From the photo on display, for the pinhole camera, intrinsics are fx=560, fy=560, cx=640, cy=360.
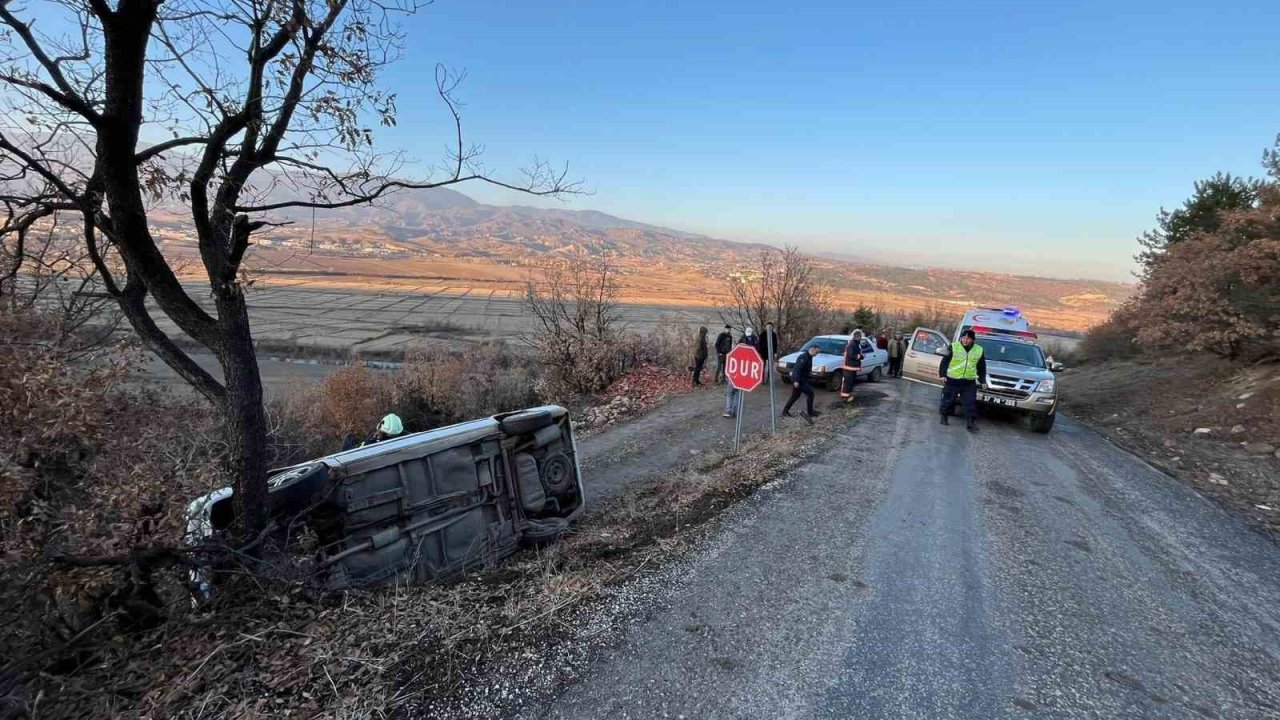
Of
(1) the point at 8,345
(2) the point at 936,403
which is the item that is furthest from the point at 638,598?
(2) the point at 936,403

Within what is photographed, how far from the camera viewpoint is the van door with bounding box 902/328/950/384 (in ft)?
44.0

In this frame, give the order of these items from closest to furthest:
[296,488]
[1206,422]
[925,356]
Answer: [296,488]
[1206,422]
[925,356]

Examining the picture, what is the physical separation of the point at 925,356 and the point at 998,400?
3.31 m

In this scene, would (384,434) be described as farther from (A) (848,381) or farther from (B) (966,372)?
(A) (848,381)

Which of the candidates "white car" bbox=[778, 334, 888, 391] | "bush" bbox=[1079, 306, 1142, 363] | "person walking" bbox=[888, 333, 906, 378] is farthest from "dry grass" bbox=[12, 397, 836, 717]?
"bush" bbox=[1079, 306, 1142, 363]

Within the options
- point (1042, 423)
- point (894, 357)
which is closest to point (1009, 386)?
point (1042, 423)

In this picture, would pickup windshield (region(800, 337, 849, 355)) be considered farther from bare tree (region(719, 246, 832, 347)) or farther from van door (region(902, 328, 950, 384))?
bare tree (region(719, 246, 832, 347))

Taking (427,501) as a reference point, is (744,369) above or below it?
above

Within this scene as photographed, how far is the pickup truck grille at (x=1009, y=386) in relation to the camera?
33.6ft

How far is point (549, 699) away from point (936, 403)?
13.0m

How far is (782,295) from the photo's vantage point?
2181 cm

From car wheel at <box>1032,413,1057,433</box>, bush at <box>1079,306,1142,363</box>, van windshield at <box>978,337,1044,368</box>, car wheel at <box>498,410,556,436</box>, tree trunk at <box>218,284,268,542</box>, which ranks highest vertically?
tree trunk at <box>218,284,268,542</box>

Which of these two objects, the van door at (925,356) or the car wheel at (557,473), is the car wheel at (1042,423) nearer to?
the van door at (925,356)

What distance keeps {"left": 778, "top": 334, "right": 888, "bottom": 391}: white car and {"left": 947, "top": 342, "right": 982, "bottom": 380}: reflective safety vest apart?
384cm
